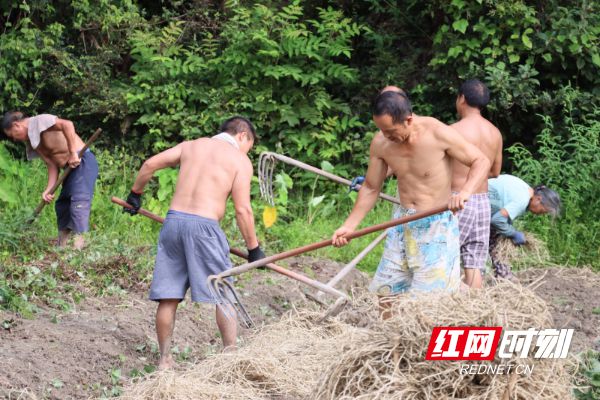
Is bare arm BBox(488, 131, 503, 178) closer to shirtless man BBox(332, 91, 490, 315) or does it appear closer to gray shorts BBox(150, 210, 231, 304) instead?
shirtless man BBox(332, 91, 490, 315)

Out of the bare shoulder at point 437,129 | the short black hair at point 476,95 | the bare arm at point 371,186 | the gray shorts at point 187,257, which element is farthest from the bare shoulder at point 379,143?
the short black hair at point 476,95

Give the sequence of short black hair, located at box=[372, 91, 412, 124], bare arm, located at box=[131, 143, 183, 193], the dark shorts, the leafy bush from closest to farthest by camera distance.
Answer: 1. short black hair, located at box=[372, 91, 412, 124]
2. bare arm, located at box=[131, 143, 183, 193]
3. the dark shorts
4. the leafy bush

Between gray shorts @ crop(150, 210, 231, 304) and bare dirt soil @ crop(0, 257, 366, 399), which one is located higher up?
gray shorts @ crop(150, 210, 231, 304)

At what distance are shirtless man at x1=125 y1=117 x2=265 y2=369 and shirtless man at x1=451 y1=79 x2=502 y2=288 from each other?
1.68 meters

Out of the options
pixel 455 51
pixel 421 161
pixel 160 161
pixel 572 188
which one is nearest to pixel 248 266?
pixel 160 161

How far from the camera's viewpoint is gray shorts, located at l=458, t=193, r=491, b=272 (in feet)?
23.6

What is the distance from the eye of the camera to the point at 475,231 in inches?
285

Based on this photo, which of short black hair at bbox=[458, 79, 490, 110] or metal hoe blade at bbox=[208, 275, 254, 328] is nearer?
metal hoe blade at bbox=[208, 275, 254, 328]

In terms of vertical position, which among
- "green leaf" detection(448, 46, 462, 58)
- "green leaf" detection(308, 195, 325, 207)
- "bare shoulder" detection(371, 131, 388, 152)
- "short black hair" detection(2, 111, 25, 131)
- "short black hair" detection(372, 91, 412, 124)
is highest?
"short black hair" detection(372, 91, 412, 124)

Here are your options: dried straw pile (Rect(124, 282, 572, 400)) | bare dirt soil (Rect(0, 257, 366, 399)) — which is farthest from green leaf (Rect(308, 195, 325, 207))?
dried straw pile (Rect(124, 282, 572, 400))

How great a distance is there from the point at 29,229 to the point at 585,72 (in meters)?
6.38

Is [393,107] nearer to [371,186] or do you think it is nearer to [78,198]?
[371,186]

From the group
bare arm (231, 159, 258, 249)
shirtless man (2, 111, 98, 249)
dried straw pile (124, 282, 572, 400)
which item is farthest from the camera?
shirtless man (2, 111, 98, 249)

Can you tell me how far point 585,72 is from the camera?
36.5 feet
